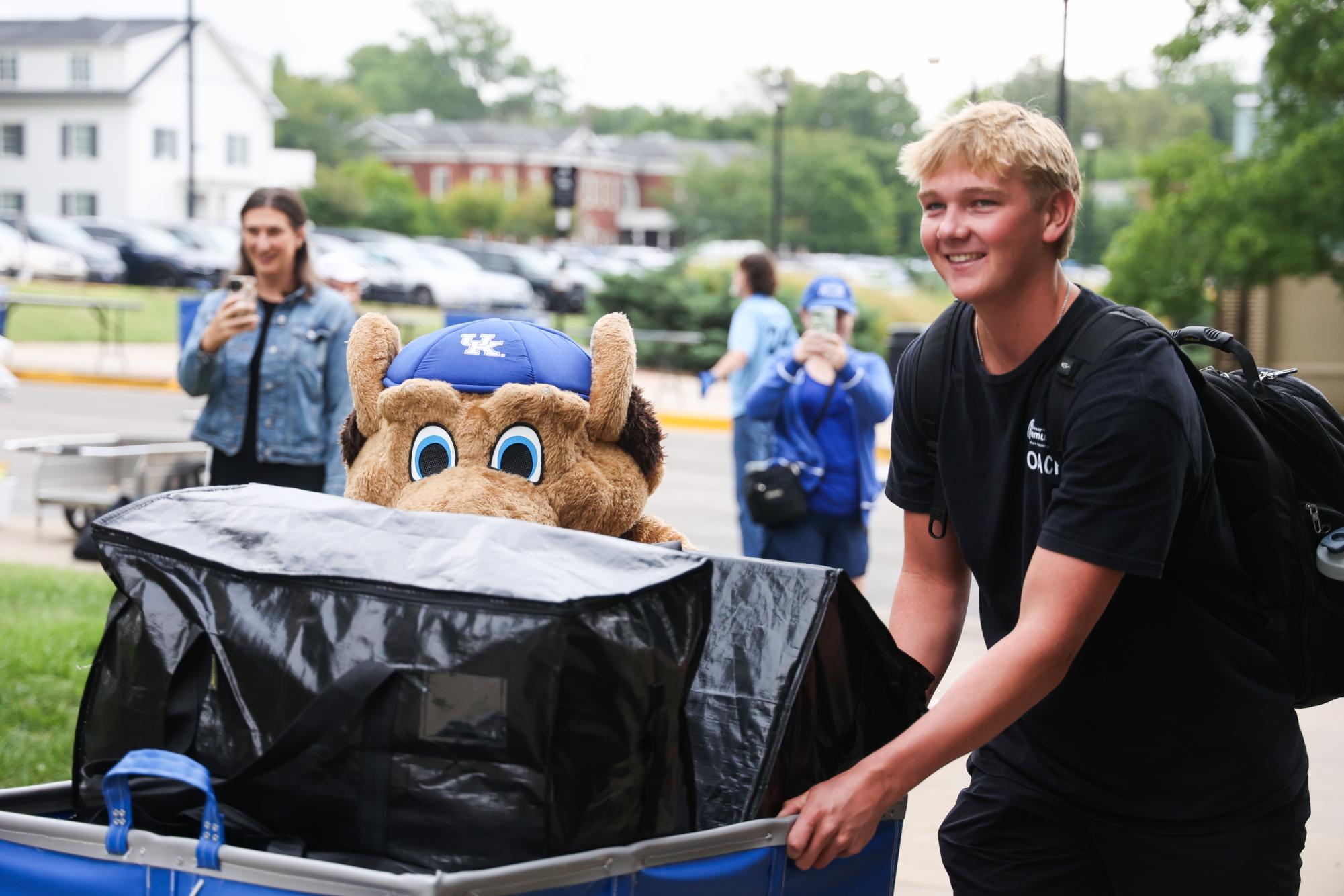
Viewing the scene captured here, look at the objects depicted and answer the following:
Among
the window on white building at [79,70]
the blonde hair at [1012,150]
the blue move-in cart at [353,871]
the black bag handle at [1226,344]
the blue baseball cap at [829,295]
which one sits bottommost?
the blue move-in cart at [353,871]

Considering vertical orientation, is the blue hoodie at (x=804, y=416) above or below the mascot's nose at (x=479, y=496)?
below

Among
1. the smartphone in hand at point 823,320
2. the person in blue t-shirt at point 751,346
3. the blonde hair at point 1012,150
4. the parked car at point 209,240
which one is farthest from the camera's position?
the parked car at point 209,240

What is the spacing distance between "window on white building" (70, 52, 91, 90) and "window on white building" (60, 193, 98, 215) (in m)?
4.38

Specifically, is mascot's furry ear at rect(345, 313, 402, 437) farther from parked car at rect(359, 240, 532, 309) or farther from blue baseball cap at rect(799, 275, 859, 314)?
parked car at rect(359, 240, 532, 309)

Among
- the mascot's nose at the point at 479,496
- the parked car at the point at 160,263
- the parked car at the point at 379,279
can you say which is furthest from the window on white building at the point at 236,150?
the mascot's nose at the point at 479,496

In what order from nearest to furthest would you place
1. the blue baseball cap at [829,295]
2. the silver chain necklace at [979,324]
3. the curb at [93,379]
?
the silver chain necklace at [979,324], the blue baseball cap at [829,295], the curb at [93,379]

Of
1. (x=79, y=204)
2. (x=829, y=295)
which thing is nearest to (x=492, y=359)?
(x=829, y=295)

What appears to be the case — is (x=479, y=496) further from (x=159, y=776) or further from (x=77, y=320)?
(x=77, y=320)

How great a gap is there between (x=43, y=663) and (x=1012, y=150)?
15.8ft

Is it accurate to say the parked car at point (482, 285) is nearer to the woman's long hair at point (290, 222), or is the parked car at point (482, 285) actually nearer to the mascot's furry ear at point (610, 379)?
the woman's long hair at point (290, 222)

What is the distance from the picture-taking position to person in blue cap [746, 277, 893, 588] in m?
6.62

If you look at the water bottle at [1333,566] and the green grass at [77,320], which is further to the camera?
the green grass at [77,320]

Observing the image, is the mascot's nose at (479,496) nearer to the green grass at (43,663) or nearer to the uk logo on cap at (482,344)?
the uk logo on cap at (482,344)

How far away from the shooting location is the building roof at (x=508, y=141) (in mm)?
84750
